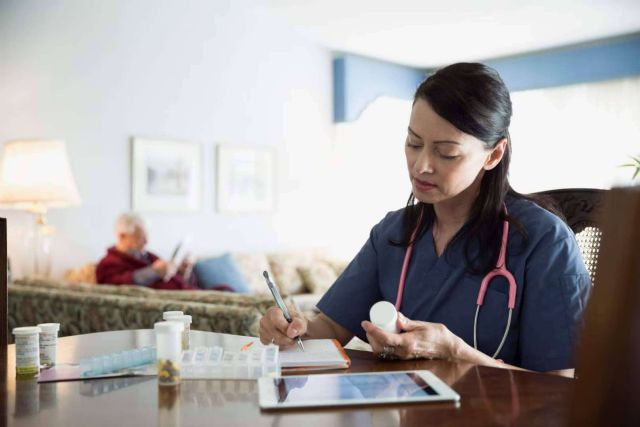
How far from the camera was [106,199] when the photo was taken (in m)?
5.21

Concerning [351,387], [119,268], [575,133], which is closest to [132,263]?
[119,268]

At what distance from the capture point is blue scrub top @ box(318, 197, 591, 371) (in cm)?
152

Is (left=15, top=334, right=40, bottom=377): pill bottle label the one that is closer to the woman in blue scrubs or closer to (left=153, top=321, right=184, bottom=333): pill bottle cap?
(left=153, top=321, right=184, bottom=333): pill bottle cap

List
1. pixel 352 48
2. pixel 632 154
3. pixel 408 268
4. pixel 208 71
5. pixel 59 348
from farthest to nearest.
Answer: pixel 352 48, pixel 632 154, pixel 208 71, pixel 408 268, pixel 59 348

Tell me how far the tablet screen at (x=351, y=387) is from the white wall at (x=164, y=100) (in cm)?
408

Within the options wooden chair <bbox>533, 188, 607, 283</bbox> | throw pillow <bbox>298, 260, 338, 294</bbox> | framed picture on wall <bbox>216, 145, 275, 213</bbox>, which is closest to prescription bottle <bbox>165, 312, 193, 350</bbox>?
wooden chair <bbox>533, 188, 607, 283</bbox>

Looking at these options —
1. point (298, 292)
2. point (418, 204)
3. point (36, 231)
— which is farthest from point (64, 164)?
point (418, 204)

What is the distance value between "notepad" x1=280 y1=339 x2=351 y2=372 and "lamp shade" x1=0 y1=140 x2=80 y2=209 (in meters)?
3.19

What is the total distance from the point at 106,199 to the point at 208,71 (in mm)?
1392

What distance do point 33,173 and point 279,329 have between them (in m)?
3.19

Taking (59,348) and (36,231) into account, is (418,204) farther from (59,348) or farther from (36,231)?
(36,231)

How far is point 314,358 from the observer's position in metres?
1.31

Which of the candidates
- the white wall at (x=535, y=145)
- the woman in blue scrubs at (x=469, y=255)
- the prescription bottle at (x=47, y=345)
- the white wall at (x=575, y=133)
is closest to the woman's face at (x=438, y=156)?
the woman in blue scrubs at (x=469, y=255)

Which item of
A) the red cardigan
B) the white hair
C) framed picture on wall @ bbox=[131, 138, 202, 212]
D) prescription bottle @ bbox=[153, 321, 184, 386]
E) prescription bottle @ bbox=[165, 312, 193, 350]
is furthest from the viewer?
framed picture on wall @ bbox=[131, 138, 202, 212]
